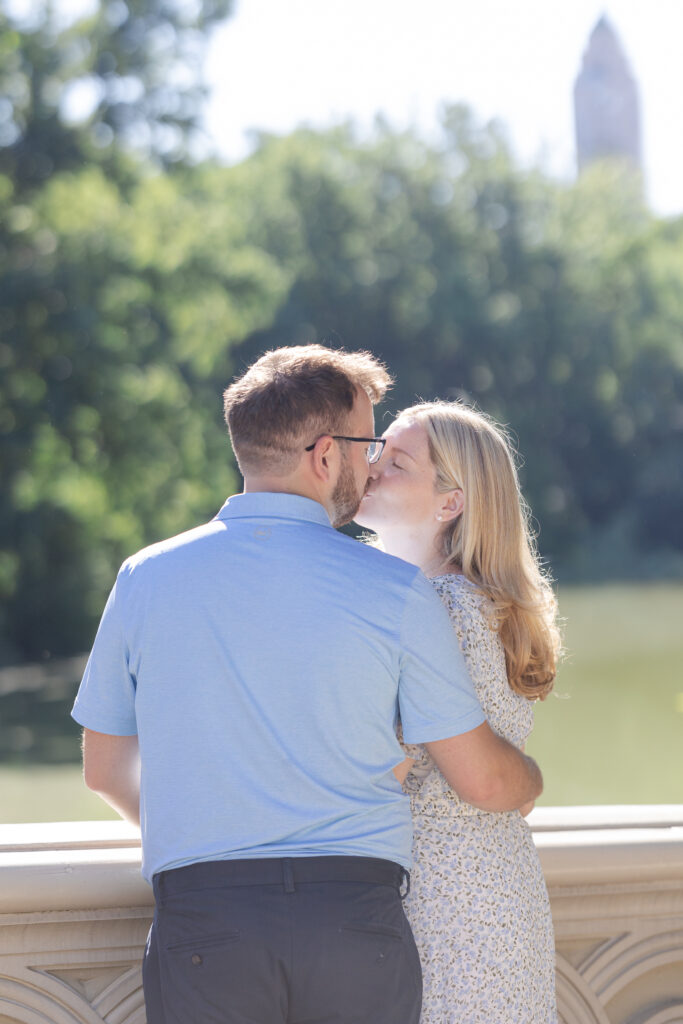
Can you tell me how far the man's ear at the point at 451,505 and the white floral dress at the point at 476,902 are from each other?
0.85ft

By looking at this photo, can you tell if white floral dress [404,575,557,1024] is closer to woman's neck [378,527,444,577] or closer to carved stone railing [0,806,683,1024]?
carved stone railing [0,806,683,1024]

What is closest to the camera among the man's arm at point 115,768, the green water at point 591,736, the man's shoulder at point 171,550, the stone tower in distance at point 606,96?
the man's shoulder at point 171,550

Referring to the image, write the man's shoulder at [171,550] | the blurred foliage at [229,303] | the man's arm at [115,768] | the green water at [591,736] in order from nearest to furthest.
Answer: the man's shoulder at [171,550]
the man's arm at [115,768]
the green water at [591,736]
the blurred foliage at [229,303]

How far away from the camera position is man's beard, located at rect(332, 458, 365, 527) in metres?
1.93

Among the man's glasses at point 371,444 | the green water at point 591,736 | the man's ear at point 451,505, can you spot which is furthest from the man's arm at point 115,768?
the green water at point 591,736

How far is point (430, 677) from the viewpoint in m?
1.77

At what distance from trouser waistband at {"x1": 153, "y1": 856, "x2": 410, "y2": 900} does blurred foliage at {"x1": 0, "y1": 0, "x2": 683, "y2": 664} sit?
16256 mm

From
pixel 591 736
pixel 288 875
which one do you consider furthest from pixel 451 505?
pixel 591 736

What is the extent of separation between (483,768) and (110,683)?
55 cm

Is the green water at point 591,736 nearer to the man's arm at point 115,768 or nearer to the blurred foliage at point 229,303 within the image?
the blurred foliage at point 229,303

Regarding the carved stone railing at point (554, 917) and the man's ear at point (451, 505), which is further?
the man's ear at point (451, 505)

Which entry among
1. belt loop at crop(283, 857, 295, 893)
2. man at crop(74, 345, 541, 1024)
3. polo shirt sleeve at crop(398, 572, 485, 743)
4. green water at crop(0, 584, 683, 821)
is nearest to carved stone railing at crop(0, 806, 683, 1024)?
man at crop(74, 345, 541, 1024)

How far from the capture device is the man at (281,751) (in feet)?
5.57

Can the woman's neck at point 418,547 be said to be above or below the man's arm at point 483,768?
above
